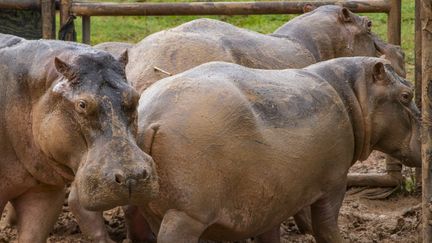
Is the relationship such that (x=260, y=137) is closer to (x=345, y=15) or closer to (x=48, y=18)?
(x=345, y=15)

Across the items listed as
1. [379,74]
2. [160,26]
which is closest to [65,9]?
[379,74]

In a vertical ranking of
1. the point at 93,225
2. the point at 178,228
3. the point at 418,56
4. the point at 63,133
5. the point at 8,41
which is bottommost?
the point at 93,225

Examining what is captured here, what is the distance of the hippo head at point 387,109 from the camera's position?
606 cm

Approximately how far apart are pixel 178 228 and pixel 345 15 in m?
3.11

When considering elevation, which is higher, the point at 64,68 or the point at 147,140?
the point at 64,68

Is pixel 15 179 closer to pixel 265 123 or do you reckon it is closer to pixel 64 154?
pixel 64 154

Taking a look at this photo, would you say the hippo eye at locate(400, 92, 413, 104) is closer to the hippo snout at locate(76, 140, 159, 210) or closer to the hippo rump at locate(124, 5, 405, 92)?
the hippo rump at locate(124, 5, 405, 92)


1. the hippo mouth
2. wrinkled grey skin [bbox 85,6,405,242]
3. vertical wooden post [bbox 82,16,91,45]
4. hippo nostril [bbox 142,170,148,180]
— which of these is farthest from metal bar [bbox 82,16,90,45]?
hippo nostril [bbox 142,170,148,180]

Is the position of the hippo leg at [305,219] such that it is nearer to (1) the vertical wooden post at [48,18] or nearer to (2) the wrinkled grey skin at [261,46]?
(2) the wrinkled grey skin at [261,46]

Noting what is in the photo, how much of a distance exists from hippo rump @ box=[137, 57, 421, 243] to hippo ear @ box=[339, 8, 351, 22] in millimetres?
1672

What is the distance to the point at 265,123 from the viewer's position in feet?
17.8

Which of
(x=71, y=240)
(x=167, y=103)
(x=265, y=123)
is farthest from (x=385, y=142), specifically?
(x=71, y=240)

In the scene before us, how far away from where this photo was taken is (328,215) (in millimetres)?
5891

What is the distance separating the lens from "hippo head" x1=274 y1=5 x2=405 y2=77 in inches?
307
